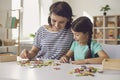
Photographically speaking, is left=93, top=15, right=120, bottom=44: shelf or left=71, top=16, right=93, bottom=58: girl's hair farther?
left=93, top=15, right=120, bottom=44: shelf

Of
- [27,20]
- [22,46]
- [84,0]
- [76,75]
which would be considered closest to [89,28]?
[76,75]

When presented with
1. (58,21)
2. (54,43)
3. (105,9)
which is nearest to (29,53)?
(54,43)

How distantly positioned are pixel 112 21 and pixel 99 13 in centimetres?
39

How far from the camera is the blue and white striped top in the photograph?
1.67 metres

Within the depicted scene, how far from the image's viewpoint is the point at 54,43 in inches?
66.7

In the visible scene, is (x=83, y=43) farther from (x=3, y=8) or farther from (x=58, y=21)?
(x=3, y=8)

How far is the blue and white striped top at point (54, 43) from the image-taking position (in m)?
1.67

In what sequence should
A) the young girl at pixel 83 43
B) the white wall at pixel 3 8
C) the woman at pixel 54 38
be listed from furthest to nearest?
the white wall at pixel 3 8 < the woman at pixel 54 38 < the young girl at pixel 83 43

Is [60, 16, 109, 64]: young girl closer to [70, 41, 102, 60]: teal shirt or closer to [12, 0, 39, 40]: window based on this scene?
[70, 41, 102, 60]: teal shirt

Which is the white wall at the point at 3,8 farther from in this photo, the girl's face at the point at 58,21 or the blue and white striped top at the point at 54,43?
the girl's face at the point at 58,21

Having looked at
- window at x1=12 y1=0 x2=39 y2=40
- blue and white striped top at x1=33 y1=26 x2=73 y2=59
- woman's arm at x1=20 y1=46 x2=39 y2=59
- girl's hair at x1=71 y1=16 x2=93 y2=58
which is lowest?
woman's arm at x1=20 y1=46 x2=39 y2=59

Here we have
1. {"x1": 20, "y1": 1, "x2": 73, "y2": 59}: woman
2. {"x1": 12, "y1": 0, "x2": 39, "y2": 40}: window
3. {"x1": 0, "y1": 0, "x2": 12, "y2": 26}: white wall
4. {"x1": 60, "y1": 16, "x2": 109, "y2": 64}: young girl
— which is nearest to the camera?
{"x1": 60, "y1": 16, "x2": 109, "y2": 64}: young girl

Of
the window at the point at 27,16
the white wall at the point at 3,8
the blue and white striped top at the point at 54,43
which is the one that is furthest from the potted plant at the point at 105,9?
the blue and white striped top at the point at 54,43

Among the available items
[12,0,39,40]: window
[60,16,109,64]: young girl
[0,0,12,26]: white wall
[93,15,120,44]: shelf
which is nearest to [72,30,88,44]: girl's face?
[60,16,109,64]: young girl
